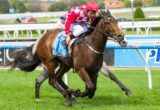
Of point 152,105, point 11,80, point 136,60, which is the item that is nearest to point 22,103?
point 152,105

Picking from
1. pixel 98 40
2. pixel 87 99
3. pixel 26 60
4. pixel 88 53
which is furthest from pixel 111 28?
pixel 26 60

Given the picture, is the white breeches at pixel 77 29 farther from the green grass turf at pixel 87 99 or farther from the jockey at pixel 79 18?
the green grass turf at pixel 87 99

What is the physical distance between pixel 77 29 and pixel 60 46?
1.15 ft

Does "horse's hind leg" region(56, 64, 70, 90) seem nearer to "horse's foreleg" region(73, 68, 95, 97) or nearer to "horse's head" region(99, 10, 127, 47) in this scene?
"horse's foreleg" region(73, 68, 95, 97)

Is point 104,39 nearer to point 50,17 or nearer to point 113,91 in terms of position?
point 113,91

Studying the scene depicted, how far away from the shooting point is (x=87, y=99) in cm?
780

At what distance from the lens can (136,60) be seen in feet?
43.4

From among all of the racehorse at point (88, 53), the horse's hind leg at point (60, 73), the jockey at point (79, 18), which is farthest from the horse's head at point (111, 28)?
the horse's hind leg at point (60, 73)

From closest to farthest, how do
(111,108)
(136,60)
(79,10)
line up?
1. (111,108)
2. (79,10)
3. (136,60)

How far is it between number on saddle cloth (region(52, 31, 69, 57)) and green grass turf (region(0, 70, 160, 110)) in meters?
0.73

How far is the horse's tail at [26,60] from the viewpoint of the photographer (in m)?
8.08

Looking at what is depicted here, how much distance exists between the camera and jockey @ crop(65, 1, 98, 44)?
7077 millimetres

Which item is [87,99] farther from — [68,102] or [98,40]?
[98,40]

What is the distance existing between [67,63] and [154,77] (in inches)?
166
